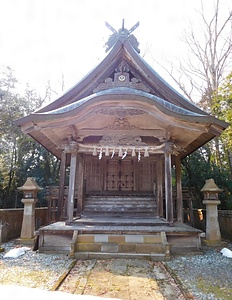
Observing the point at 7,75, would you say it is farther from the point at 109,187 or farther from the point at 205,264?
the point at 205,264

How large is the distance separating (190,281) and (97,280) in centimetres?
156

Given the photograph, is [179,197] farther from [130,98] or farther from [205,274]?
[205,274]

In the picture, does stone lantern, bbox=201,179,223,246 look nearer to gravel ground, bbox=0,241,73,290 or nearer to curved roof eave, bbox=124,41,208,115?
curved roof eave, bbox=124,41,208,115

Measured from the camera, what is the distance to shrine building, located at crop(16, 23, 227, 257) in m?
6.43

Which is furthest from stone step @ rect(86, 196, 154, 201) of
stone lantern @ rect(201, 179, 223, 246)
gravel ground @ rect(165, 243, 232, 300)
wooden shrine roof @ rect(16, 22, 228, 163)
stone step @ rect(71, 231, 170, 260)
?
gravel ground @ rect(165, 243, 232, 300)

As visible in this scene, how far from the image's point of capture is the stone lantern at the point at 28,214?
23.5 feet

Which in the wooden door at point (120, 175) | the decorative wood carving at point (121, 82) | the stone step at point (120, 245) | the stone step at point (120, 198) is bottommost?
the stone step at point (120, 245)

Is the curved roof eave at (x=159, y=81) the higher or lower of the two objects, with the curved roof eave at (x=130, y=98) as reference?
higher

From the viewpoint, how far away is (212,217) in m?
7.14

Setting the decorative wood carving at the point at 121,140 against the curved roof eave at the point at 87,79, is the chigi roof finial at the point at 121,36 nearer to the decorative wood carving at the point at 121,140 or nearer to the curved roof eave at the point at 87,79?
the curved roof eave at the point at 87,79

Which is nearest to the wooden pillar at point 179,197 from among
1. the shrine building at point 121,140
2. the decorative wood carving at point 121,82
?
the shrine building at point 121,140

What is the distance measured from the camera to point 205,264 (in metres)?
5.06

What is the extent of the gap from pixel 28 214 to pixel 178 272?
15.9 feet

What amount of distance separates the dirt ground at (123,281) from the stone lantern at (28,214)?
9.03 feet
